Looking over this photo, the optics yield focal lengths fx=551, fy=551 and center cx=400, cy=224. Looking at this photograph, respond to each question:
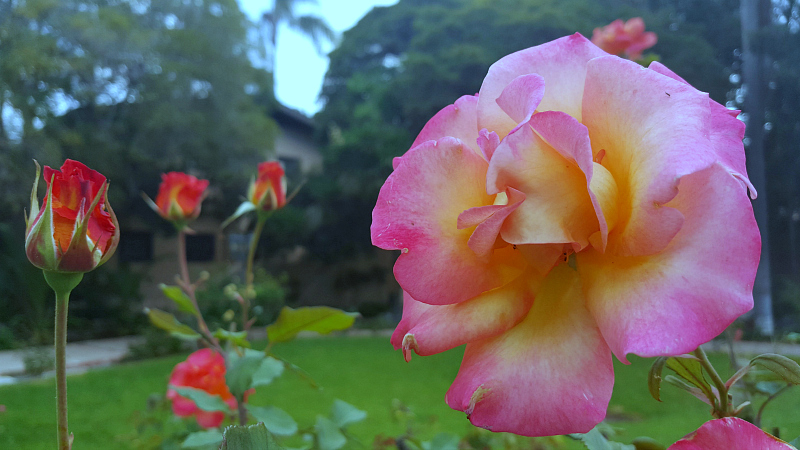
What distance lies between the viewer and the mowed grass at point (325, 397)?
6.03 feet

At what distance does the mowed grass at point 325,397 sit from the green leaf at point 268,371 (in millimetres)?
694

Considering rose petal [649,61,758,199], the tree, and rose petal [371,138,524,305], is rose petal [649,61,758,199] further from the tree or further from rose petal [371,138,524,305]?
the tree

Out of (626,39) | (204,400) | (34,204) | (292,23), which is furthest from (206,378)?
(292,23)

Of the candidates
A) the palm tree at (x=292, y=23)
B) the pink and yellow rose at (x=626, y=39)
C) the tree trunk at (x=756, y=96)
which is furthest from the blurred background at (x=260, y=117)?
the palm tree at (x=292, y=23)

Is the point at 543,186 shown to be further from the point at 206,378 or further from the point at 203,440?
the point at 206,378

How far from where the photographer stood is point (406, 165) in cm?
16

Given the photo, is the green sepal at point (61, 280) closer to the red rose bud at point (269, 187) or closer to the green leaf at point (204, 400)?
the green leaf at point (204, 400)

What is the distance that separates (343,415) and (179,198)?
0.36 metres

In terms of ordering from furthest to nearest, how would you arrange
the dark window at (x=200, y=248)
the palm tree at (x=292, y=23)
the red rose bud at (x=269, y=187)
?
1. the palm tree at (x=292, y=23)
2. the dark window at (x=200, y=248)
3. the red rose bud at (x=269, y=187)

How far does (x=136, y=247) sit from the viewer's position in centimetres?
559

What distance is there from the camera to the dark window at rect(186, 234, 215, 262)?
5.95m

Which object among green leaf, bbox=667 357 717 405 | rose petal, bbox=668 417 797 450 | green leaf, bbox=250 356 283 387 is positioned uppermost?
rose petal, bbox=668 417 797 450

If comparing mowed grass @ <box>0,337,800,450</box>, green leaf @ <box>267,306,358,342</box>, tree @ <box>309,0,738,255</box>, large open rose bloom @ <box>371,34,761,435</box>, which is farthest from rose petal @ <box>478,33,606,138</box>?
tree @ <box>309,0,738,255</box>

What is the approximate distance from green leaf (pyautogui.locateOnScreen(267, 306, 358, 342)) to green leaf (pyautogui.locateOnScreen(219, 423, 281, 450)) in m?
0.18
